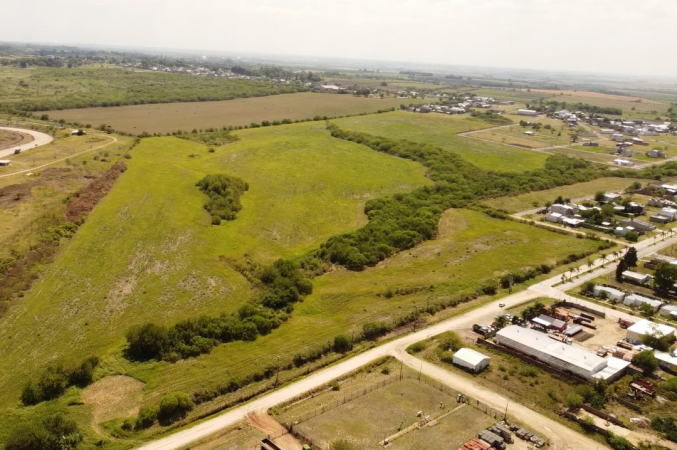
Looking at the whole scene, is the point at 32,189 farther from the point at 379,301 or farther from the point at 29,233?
the point at 379,301

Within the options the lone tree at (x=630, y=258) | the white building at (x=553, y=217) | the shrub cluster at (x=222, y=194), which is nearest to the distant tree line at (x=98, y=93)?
the shrub cluster at (x=222, y=194)

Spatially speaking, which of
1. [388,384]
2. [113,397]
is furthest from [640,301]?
[113,397]

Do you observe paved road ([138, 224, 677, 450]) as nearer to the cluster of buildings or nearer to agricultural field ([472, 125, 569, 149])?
the cluster of buildings

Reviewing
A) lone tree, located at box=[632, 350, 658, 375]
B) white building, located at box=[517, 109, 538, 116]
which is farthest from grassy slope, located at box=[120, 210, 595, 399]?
white building, located at box=[517, 109, 538, 116]

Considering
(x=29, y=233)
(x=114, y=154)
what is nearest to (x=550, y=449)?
(x=29, y=233)

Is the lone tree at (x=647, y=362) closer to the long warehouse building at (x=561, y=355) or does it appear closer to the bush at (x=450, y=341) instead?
the long warehouse building at (x=561, y=355)

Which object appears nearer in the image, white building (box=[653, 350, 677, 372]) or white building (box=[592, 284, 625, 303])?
white building (box=[653, 350, 677, 372])
